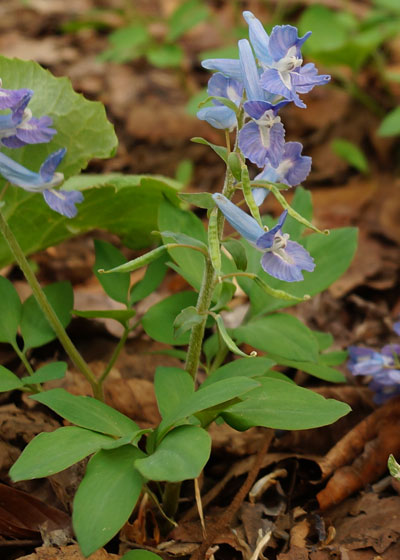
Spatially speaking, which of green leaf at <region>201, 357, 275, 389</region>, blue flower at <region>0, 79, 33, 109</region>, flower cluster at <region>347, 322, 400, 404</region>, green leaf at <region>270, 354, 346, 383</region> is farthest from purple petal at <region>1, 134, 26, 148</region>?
flower cluster at <region>347, 322, 400, 404</region>

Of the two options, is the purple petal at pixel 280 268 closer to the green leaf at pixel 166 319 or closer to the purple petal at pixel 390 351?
the green leaf at pixel 166 319

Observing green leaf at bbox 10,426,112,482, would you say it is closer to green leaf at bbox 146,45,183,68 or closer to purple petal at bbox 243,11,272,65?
purple petal at bbox 243,11,272,65

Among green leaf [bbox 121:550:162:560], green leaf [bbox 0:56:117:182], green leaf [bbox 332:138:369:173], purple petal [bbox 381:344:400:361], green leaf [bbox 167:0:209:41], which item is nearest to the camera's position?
green leaf [bbox 121:550:162:560]

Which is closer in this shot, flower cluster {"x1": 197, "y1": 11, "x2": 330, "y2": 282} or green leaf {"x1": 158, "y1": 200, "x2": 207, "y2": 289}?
flower cluster {"x1": 197, "y1": 11, "x2": 330, "y2": 282}

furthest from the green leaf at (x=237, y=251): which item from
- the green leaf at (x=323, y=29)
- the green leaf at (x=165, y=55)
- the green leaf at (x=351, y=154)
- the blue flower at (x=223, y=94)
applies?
the green leaf at (x=165, y=55)

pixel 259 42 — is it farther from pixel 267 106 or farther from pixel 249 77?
pixel 267 106

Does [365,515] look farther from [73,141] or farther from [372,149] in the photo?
[372,149]

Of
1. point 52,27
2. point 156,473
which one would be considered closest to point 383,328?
point 156,473
